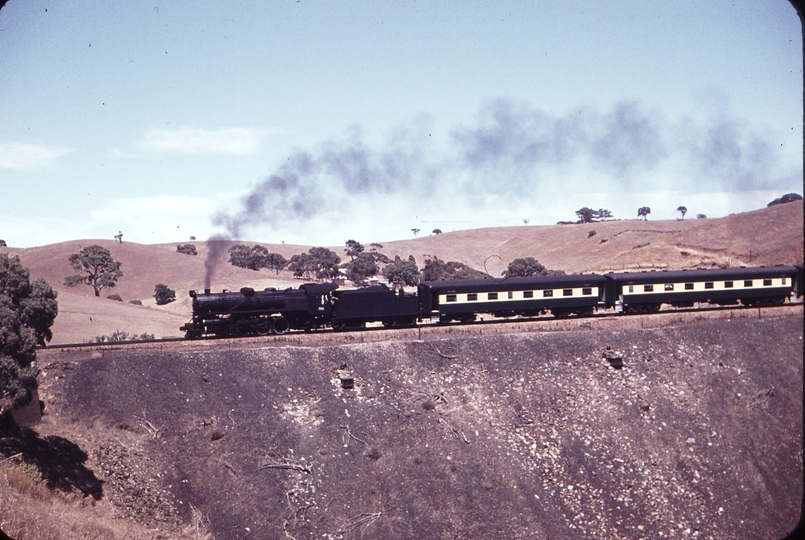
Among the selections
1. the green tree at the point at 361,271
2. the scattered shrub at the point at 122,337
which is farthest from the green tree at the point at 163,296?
the scattered shrub at the point at 122,337

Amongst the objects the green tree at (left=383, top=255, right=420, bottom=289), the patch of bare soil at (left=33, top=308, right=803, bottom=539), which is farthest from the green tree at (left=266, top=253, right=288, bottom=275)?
the patch of bare soil at (left=33, top=308, right=803, bottom=539)

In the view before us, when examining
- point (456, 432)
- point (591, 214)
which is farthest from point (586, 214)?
point (456, 432)

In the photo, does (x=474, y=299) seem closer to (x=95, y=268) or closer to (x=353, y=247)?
(x=95, y=268)

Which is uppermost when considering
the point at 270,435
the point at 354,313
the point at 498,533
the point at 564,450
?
the point at 354,313

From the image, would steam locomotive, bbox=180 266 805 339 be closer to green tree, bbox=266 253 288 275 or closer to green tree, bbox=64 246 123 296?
green tree, bbox=64 246 123 296

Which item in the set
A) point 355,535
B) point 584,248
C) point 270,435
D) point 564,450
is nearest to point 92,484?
point 270,435

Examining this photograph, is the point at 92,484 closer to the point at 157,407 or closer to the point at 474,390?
the point at 157,407
